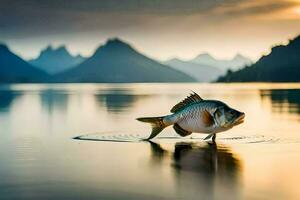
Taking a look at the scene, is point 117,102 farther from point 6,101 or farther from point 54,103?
point 6,101

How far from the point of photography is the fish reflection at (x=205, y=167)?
10430 mm

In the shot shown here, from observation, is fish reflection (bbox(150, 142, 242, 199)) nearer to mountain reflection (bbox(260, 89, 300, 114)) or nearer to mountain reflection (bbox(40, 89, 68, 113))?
mountain reflection (bbox(260, 89, 300, 114))

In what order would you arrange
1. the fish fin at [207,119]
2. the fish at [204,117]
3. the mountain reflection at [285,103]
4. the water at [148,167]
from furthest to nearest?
the mountain reflection at [285,103] < the fish fin at [207,119] < the fish at [204,117] < the water at [148,167]

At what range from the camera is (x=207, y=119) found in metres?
16.9

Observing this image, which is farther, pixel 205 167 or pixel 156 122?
pixel 156 122

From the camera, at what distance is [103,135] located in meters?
21.2

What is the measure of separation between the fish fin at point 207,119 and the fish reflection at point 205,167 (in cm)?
67

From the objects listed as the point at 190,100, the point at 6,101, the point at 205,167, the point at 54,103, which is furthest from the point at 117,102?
the point at 205,167

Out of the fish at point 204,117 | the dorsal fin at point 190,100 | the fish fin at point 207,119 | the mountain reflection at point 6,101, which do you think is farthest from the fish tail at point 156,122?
the mountain reflection at point 6,101

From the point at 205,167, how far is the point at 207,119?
3.87 metres

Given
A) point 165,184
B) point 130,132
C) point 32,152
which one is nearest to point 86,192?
point 165,184

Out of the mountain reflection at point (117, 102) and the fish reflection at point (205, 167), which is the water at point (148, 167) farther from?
the mountain reflection at point (117, 102)

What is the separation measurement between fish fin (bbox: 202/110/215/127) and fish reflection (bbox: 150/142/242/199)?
0.67 meters

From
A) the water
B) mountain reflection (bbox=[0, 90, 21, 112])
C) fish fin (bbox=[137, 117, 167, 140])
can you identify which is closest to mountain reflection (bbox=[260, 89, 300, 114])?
mountain reflection (bbox=[0, 90, 21, 112])
